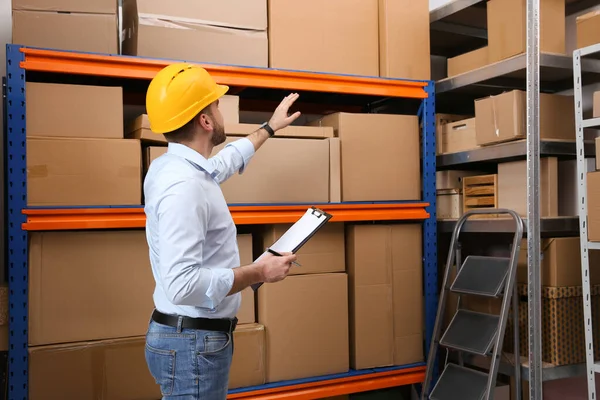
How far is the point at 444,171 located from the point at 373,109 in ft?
2.06

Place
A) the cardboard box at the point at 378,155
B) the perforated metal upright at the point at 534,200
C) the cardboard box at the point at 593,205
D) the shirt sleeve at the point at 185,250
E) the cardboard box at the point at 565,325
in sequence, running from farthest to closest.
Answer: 1. the cardboard box at the point at 378,155
2. the cardboard box at the point at 565,325
3. the perforated metal upright at the point at 534,200
4. the cardboard box at the point at 593,205
5. the shirt sleeve at the point at 185,250

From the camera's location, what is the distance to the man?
1.72 metres

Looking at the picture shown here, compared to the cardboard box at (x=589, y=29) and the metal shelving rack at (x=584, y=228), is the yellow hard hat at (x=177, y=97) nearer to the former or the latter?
the metal shelving rack at (x=584, y=228)

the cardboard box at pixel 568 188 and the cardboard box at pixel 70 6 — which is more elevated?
the cardboard box at pixel 70 6

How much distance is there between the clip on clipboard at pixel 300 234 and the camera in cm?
207

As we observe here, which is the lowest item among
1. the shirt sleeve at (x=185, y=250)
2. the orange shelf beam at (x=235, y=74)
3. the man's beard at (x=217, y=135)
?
the shirt sleeve at (x=185, y=250)

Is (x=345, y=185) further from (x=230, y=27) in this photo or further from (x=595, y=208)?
(x=595, y=208)

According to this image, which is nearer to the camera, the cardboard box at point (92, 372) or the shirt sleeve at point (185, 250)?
the shirt sleeve at point (185, 250)

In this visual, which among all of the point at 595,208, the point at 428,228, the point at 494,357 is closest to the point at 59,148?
the point at 428,228

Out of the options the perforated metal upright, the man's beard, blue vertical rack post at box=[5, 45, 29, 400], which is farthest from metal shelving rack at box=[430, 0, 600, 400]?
blue vertical rack post at box=[5, 45, 29, 400]

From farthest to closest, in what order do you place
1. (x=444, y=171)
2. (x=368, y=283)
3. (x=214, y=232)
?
(x=444, y=171)
(x=368, y=283)
(x=214, y=232)

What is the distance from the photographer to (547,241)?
2.86 metres

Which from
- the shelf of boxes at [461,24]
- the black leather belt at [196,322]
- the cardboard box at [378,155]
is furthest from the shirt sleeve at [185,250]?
the shelf of boxes at [461,24]

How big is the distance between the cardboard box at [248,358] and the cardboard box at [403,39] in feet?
5.06
